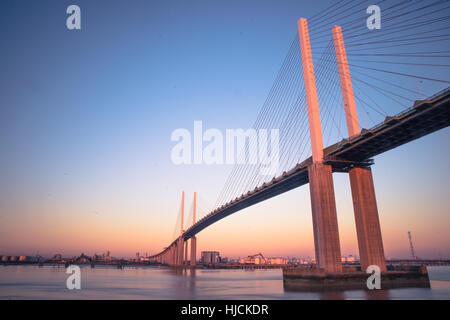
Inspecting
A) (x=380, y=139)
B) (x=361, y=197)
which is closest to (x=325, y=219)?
(x=361, y=197)

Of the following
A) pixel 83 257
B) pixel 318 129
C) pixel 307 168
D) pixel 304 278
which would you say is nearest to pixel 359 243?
pixel 304 278

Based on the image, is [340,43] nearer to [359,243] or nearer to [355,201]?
[355,201]

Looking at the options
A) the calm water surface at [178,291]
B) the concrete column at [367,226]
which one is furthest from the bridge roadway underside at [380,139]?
the calm water surface at [178,291]

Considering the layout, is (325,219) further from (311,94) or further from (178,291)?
(178,291)

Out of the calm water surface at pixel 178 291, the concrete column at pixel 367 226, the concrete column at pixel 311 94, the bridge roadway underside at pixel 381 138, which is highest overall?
the concrete column at pixel 311 94

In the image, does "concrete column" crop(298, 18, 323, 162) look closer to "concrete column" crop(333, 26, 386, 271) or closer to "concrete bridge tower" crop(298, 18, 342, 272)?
"concrete bridge tower" crop(298, 18, 342, 272)

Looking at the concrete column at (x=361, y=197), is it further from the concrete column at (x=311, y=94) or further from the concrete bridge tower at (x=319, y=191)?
the concrete column at (x=311, y=94)

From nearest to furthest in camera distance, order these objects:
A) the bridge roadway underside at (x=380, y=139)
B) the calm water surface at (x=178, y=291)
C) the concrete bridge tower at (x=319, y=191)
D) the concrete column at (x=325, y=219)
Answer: the bridge roadway underside at (x=380, y=139)
the calm water surface at (x=178, y=291)
the concrete column at (x=325, y=219)
the concrete bridge tower at (x=319, y=191)
